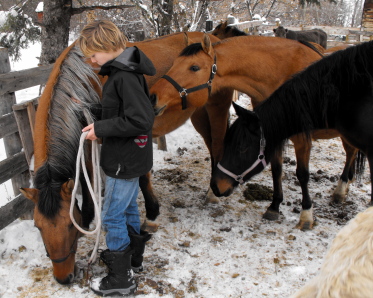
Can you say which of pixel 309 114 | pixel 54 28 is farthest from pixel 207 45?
pixel 54 28

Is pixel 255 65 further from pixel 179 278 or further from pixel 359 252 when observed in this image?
pixel 359 252

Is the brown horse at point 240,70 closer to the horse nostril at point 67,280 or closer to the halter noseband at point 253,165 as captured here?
the halter noseband at point 253,165

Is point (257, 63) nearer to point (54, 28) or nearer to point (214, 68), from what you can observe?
point (214, 68)

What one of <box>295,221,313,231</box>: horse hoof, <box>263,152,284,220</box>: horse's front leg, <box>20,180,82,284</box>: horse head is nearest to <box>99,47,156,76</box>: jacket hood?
<box>20,180,82,284</box>: horse head

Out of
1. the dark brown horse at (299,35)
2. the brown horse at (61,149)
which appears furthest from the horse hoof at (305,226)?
the dark brown horse at (299,35)

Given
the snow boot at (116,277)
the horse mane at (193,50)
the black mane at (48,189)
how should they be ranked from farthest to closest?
1. the horse mane at (193,50)
2. the snow boot at (116,277)
3. the black mane at (48,189)

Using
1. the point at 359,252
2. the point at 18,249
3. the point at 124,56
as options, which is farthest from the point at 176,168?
the point at 359,252

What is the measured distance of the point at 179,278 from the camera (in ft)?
8.73

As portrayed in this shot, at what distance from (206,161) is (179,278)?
2.73 meters

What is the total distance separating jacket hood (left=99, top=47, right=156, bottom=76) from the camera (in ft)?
6.57

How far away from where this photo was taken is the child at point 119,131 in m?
1.99

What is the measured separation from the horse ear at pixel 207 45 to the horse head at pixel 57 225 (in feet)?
5.43

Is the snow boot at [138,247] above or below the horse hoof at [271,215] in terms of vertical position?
above

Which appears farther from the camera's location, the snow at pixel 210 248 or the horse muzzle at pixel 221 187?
the horse muzzle at pixel 221 187
